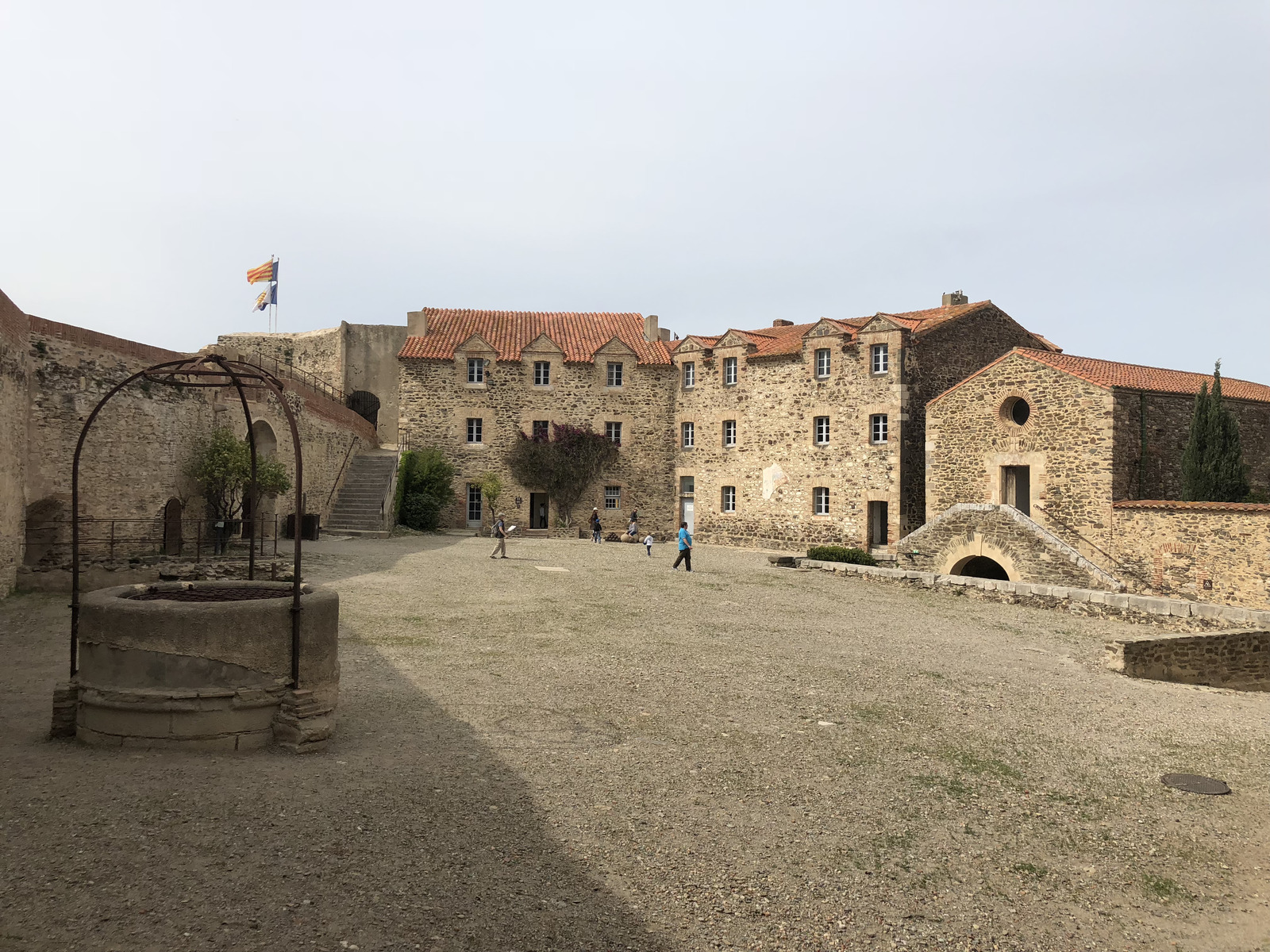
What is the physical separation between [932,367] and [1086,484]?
27.0 feet

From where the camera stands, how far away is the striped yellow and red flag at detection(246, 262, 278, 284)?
3769 cm

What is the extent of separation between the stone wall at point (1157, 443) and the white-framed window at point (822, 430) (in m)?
10.1

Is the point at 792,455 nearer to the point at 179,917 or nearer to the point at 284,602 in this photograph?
the point at 284,602

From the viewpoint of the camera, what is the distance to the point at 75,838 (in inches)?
195

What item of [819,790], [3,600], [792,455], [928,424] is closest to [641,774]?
[819,790]

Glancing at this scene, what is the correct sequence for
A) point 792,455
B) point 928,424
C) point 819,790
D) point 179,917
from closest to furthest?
point 179,917 < point 819,790 < point 928,424 < point 792,455

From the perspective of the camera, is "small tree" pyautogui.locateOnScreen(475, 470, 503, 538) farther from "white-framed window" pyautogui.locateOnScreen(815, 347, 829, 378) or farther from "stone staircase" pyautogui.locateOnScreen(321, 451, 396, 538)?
"white-framed window" pyautogui.locateOnScreen(815, 347, 829, 378)

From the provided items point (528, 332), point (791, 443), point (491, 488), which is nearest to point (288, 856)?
point (791, 443)

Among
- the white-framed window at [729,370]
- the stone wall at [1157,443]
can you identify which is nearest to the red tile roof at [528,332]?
the white-framed window at [729,370]

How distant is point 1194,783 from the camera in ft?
25.0

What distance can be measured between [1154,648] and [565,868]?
11.6 m

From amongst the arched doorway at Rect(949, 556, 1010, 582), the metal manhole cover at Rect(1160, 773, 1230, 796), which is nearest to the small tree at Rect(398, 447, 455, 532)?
the arched doorway at Rect(949, 556, 1010, 582)

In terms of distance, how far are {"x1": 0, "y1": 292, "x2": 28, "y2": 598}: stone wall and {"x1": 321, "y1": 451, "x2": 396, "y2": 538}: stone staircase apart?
12263mm

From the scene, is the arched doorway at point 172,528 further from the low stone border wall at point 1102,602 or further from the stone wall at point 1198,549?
the stone wall at point 1198,549
